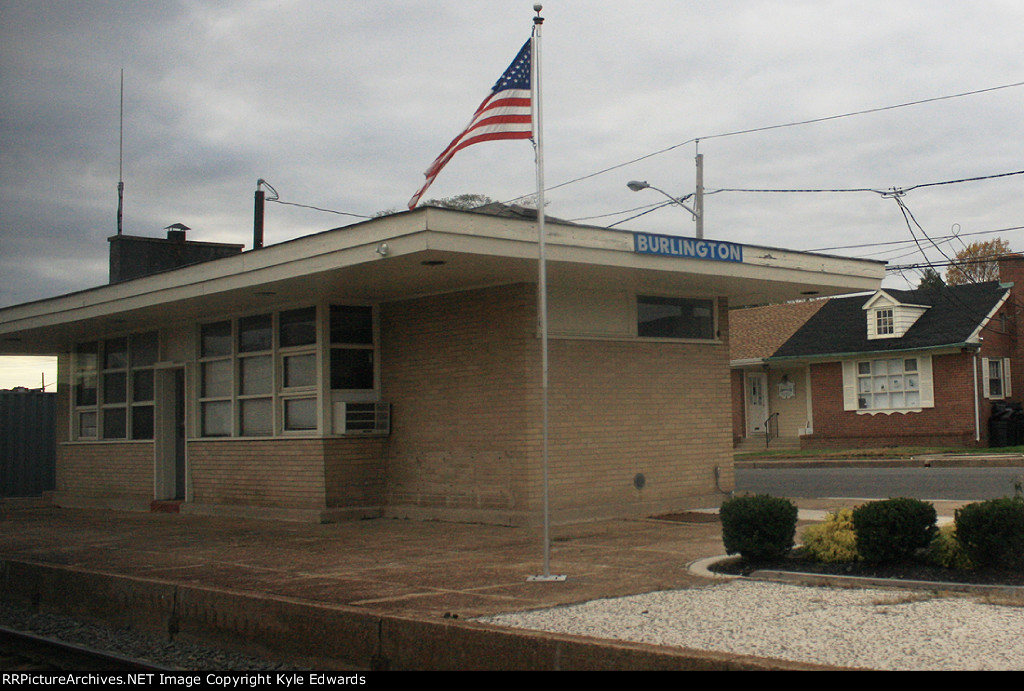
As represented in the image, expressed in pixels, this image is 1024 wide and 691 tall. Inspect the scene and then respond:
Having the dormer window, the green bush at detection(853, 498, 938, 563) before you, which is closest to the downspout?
the dormer window

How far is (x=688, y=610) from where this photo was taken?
23.5ft

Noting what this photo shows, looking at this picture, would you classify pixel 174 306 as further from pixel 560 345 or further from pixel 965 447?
pixel 965 447

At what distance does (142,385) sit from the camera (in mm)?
18484

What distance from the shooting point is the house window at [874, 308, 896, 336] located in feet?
110

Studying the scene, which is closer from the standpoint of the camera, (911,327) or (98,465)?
(98,465)

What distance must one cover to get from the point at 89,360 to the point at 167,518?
5326mm

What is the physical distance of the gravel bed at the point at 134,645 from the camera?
7442 mm

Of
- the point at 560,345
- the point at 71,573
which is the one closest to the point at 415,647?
the point at 71,573

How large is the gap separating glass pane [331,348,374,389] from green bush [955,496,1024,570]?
8864 millimetres

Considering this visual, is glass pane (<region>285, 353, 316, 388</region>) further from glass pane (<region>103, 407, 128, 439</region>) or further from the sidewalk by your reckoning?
glass pane (<region>103, 407, 128, 439</region>)

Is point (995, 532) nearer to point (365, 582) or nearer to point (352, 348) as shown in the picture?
point (365, 582)

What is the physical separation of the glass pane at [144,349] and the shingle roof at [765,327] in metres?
23.4

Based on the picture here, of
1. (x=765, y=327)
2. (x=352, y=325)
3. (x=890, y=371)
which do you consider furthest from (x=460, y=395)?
(x=765, y=327)

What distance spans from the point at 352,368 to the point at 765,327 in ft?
91.0
